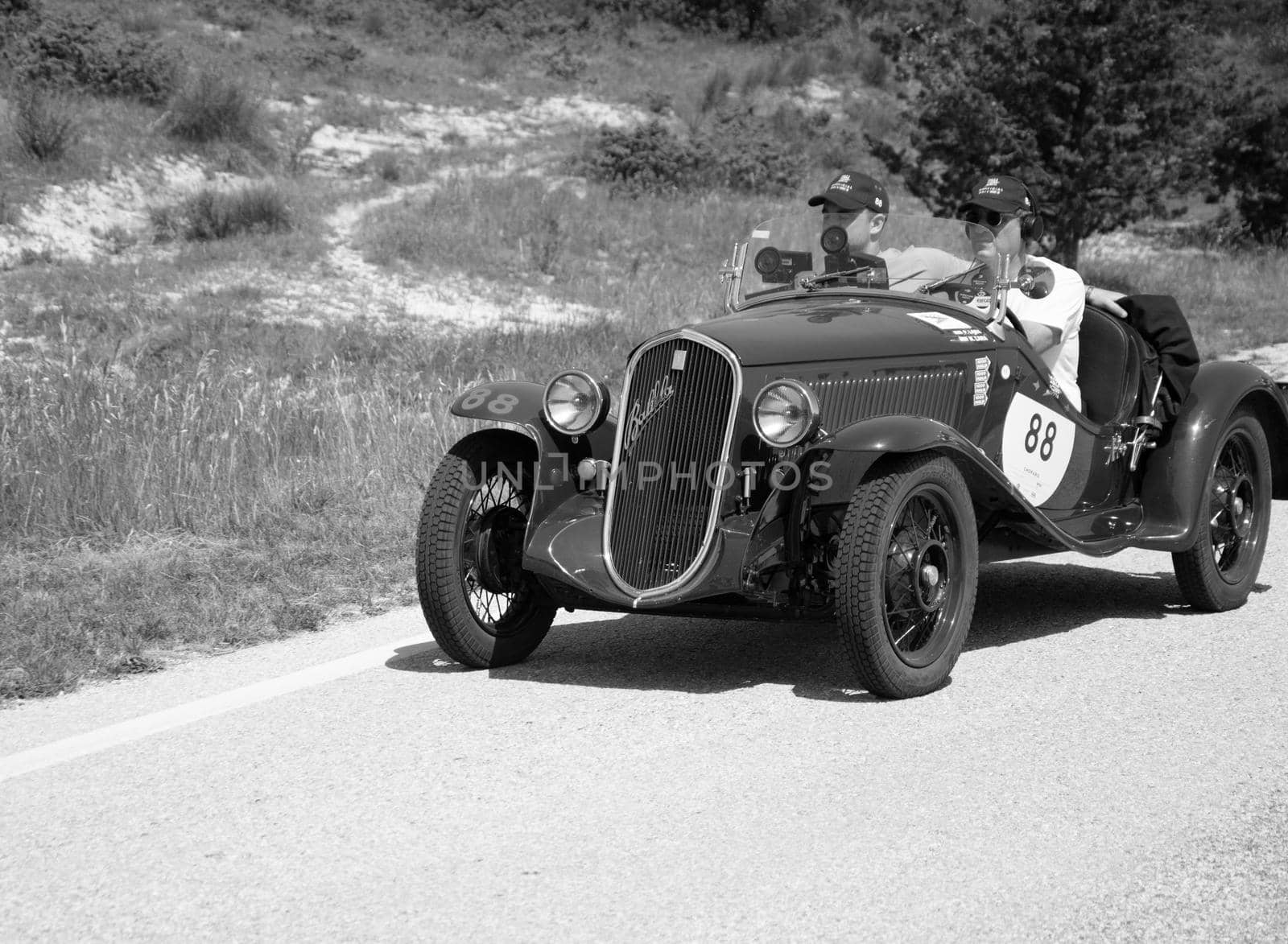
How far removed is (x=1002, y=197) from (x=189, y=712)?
3.88 metres

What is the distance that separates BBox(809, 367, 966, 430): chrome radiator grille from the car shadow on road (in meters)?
0.93

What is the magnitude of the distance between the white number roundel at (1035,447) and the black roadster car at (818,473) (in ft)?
0.04

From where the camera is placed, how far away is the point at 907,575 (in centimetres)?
524

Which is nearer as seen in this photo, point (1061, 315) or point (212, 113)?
point (1061, 315)

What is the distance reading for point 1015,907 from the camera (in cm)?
345

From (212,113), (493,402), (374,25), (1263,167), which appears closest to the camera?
(493,402)

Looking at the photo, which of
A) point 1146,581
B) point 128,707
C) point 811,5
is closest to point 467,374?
point 1146,581

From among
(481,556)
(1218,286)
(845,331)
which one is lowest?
(481,556)

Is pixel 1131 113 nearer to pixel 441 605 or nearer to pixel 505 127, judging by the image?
pixel 505 127

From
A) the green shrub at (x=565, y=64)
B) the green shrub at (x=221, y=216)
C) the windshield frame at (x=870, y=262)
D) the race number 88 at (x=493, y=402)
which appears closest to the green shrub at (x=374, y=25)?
the green shrub at (x=565, y=64)

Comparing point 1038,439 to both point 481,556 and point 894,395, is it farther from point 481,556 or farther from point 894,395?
point 481,556

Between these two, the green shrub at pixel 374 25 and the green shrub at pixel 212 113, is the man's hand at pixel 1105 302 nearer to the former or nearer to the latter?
the green shrub at pixel 212 113

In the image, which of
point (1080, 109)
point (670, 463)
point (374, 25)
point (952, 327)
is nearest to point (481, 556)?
point (670, 463)

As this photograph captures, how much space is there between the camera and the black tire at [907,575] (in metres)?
4.98
